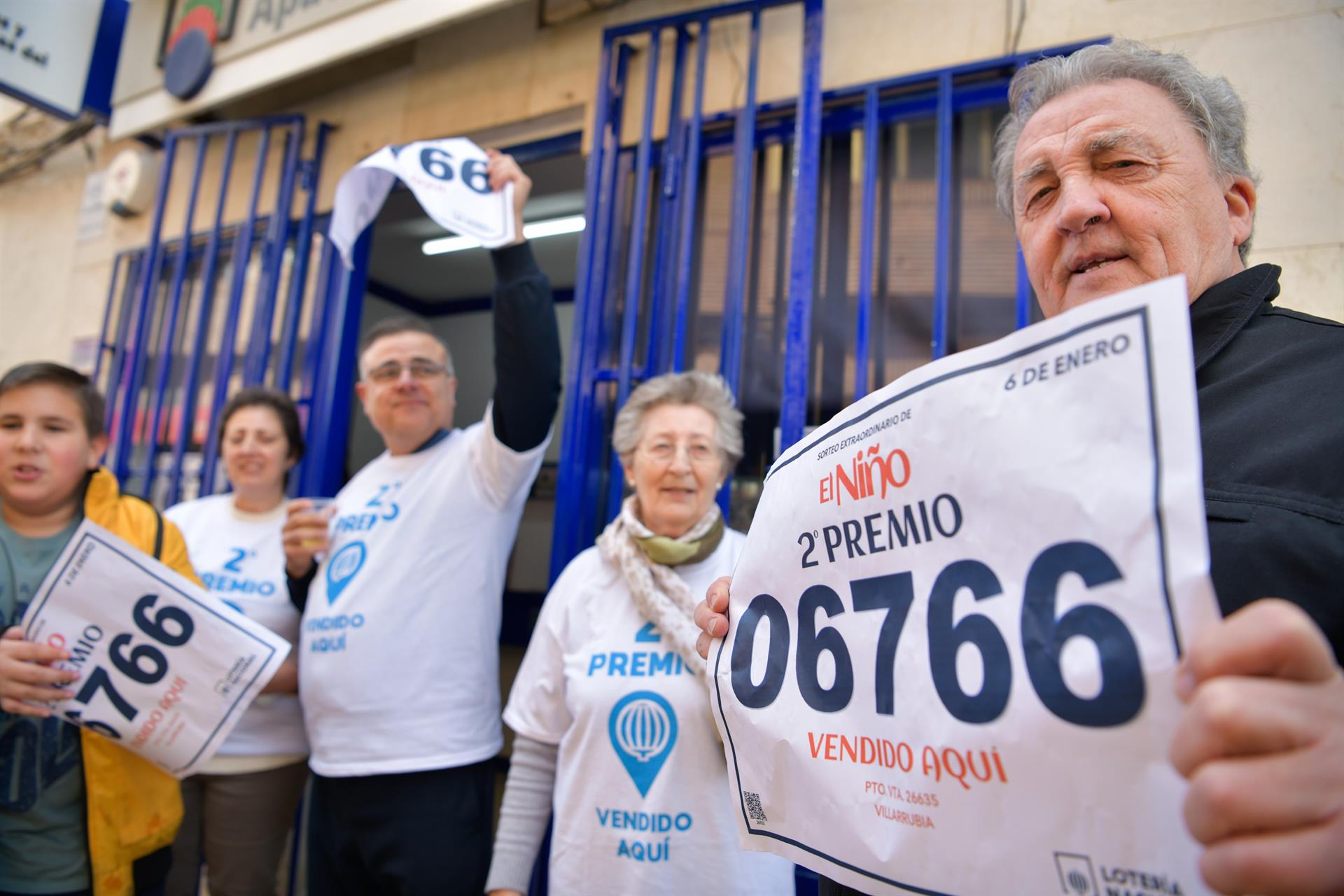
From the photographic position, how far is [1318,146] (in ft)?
6.07

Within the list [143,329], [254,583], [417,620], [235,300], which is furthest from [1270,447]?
[143,329]

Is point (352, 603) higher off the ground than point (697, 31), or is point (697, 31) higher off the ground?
point (697, 31)

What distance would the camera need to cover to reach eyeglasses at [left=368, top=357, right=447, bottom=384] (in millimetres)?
2328

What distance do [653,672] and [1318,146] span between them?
77.7 inches

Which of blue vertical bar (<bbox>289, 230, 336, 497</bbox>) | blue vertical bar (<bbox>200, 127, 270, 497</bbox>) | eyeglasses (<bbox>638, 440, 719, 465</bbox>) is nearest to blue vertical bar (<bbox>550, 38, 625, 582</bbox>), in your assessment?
eyeglasses (<bbox>638, 440, 719, 465</bbox>)

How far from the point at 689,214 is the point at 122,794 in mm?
2226

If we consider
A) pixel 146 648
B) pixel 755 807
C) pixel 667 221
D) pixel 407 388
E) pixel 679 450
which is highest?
pixel 667 221

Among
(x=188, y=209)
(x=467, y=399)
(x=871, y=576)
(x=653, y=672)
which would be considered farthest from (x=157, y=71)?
(x=871, y=576)

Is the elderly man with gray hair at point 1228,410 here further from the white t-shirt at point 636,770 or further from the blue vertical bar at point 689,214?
the blue vertical bar at point 689,214

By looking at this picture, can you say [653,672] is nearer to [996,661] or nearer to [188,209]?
[996,661]

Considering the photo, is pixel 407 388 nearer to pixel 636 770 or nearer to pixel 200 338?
pixel 636 770

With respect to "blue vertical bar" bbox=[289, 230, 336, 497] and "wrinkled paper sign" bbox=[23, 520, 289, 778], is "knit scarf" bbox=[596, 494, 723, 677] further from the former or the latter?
"blue vertical bar" bbox=[289, 230, 336, 497]

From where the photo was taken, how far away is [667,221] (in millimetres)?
2707

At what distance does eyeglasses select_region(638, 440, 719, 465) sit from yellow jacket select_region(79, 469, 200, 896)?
1314mm
